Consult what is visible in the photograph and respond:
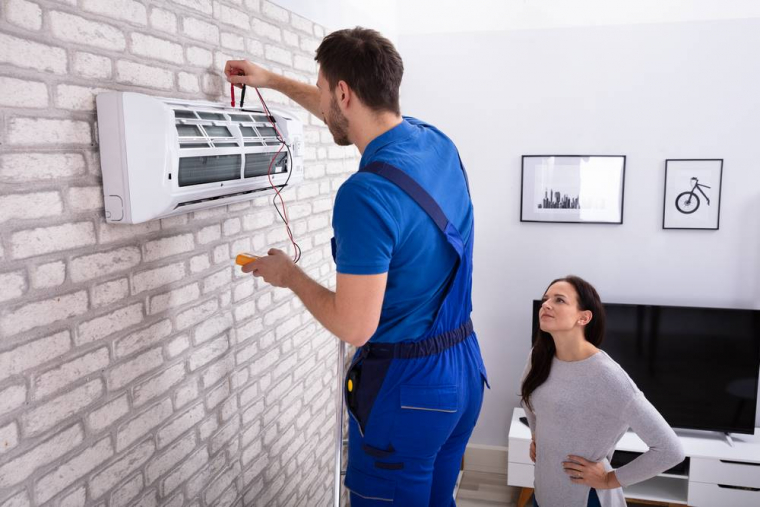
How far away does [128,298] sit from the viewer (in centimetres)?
144

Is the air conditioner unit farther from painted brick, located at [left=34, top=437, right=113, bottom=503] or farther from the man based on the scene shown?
painted brick, located at [left=34, top=437, right=113, bottom=503]

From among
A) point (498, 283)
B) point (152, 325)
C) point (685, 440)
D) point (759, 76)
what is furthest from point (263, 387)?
point (759, 76)

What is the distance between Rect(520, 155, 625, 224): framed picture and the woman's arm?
5.91 ft

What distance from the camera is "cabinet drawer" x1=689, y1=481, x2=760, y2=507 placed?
324 cm

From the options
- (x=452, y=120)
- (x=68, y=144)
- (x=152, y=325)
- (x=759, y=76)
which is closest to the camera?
(x=68, y=144)

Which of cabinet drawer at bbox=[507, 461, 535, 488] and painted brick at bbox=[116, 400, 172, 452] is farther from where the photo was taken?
cabinet drawer at bbox=[507, 461, 535, 488]

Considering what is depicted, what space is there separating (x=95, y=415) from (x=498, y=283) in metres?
2.78

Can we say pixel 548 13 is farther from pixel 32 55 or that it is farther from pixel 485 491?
pixel 32 55

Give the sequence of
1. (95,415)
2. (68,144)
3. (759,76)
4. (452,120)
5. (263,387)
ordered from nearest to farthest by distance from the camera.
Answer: (68,144), (95,415), (263,387), (759,76), (452,120)

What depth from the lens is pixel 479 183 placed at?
3754 mm

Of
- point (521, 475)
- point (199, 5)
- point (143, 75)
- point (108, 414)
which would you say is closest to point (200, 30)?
point (199, 5)

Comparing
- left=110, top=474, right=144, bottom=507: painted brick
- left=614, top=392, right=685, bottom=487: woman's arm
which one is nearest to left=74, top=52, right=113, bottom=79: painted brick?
left=110, top=474, right=144, bottom=507: painted brick

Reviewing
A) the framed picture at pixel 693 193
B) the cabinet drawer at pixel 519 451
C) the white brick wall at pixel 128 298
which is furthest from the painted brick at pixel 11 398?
the framed picture at pixel 693 193

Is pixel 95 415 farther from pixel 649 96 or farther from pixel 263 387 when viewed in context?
pixel 649 96
